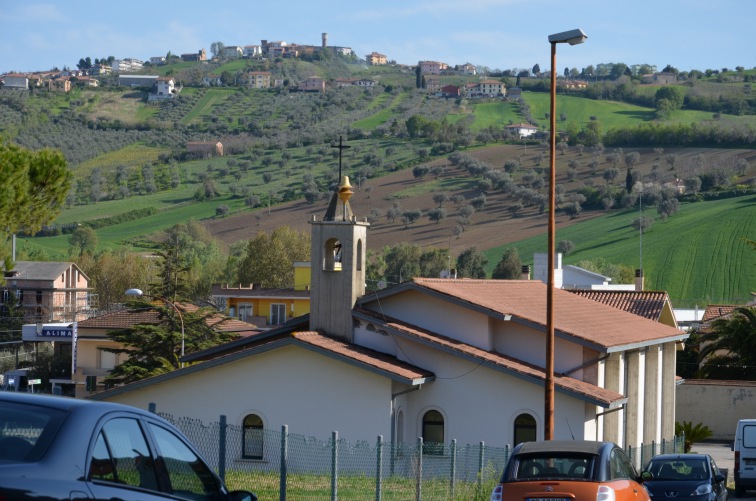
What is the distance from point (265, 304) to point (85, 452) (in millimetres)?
82271

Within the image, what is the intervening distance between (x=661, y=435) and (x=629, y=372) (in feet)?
21.7

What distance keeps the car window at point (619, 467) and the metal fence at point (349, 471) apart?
3563 mm

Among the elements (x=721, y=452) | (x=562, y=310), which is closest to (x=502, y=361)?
(x=562, y=310)

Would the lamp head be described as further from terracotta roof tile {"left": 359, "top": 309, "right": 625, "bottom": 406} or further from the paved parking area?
the paved parking area

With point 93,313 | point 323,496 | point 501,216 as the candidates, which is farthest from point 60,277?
point 323,496

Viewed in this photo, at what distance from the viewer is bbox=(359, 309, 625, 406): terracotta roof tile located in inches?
1186

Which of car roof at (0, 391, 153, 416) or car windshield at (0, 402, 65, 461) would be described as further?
car roof at (0, 391, 153, 416)

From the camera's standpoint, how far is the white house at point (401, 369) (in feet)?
99.7

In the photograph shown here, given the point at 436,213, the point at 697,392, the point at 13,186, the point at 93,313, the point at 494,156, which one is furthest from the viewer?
the point at 494,156

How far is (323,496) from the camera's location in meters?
18.6

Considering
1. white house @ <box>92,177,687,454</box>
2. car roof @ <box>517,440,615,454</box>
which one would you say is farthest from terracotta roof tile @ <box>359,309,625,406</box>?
car roof @ <box>517,440,615,454</box>

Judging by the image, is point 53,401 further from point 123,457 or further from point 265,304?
point 265,304

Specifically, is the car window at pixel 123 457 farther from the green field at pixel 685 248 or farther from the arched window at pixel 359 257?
the green field at pixel 685 248

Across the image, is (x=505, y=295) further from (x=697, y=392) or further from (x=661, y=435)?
(x=697, y=392)
